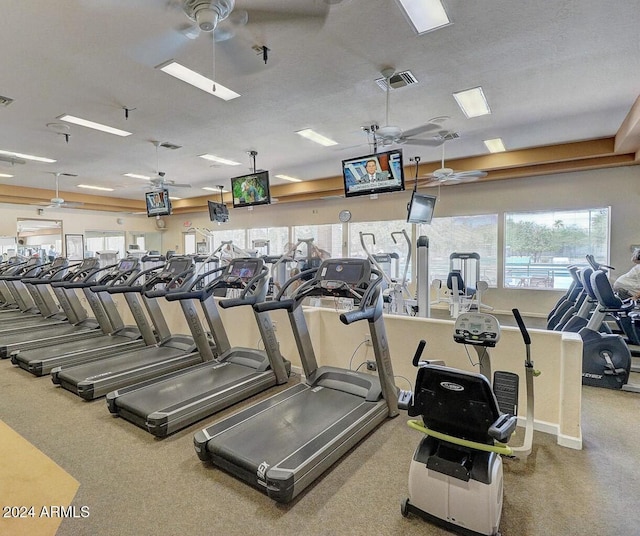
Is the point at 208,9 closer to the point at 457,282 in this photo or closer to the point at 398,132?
the point at 398,132

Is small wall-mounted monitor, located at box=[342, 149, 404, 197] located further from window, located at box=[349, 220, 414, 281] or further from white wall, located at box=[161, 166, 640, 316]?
window, located at box=[349, 220, 414, 281]

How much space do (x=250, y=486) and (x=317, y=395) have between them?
1054 millimetres

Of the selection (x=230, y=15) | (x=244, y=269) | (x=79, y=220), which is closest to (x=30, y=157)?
(x=79, y=220)

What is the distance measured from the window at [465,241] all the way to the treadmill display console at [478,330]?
21.2 ft

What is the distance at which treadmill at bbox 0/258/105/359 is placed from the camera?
527 centimetres

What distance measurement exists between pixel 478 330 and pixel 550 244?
6679mm

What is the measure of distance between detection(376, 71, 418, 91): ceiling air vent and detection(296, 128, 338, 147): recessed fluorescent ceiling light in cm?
183

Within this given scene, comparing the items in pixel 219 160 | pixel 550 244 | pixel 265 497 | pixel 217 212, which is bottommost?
pixel 265 497

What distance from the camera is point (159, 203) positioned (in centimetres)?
799

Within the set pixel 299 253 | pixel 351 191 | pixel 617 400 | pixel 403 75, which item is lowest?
pixel 617 400

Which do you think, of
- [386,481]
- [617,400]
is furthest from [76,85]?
[617,400]

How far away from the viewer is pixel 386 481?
7.70 feet

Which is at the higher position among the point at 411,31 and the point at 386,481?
the point at 411,31

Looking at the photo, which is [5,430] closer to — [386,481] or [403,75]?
[386,481]
